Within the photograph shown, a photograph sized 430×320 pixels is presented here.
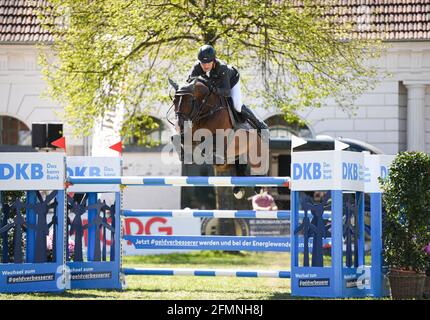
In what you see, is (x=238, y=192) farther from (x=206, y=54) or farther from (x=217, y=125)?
(x=206, y=54)

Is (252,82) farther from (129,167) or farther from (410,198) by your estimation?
(410,198)

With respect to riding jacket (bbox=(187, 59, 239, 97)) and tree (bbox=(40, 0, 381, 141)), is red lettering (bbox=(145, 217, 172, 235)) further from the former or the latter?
riding jacket (bbox=(187, 59, 239, 97))

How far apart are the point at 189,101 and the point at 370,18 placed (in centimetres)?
1518

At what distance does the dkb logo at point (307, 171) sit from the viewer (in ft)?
34.4

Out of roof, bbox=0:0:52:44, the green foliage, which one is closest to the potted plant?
the green foliage

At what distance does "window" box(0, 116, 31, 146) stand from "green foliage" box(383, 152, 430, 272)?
1705 centimetres

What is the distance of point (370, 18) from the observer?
2494 cm

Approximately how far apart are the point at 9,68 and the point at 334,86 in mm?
9994

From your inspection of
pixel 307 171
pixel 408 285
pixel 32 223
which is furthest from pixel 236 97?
pixel 408 285


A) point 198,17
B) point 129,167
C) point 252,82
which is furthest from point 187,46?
point 129,167

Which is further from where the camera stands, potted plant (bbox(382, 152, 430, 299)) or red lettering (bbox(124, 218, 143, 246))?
red lettering (bbox(124, 218, 143, 246))

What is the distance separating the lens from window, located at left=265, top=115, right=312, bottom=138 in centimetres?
2591

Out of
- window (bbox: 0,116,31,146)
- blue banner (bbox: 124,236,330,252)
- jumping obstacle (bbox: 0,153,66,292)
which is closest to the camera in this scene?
jumping obstacle (bbox: 0,153,66,292)
